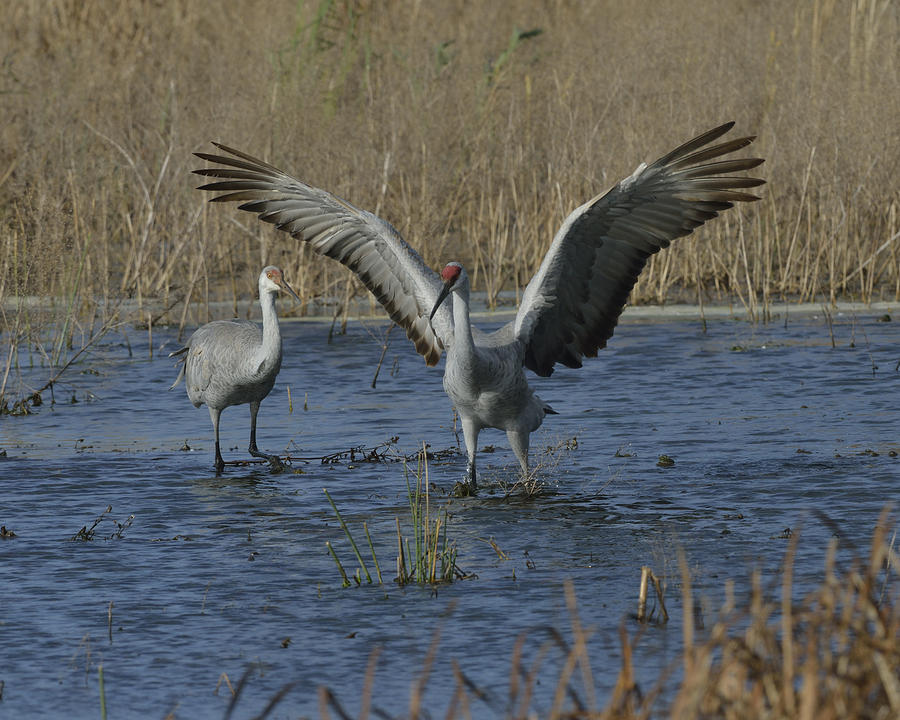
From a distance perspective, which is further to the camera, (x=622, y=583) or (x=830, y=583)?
(x=622, y=583)

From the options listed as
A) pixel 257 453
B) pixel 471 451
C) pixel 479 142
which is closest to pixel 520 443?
pixel 471 451

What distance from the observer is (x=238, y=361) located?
27.4ft

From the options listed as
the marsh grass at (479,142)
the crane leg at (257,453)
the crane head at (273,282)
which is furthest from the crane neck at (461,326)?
the marsh grass at (479,142)

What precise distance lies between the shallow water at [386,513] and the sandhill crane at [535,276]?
0.57 metres

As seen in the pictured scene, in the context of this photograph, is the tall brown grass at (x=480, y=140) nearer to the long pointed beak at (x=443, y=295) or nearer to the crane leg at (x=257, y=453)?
the crane leg at (x=257, y=453)


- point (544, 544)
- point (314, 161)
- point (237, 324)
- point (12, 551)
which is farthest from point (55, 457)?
point (314, 161)

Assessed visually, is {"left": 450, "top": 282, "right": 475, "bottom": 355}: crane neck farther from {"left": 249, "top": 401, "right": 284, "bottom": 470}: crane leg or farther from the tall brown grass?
the tall brown grass

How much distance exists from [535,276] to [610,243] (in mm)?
528

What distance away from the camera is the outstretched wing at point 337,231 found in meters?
8.01

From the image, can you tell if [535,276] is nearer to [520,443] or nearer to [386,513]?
[520,443]

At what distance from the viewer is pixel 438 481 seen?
7.74 meters

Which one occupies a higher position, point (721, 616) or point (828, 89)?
point (828, 89)

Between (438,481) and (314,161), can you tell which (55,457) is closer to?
(438,481)

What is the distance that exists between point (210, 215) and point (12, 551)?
6.67 metres
